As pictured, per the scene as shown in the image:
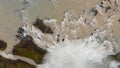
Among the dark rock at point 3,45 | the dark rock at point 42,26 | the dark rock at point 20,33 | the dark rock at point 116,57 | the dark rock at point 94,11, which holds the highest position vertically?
the dark rock at point 94,11

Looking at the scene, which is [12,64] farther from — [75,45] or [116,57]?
[116,57]

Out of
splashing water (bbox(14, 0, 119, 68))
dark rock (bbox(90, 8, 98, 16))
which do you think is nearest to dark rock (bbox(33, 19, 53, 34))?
splashing water (bbox(14, 0, 119, 68))

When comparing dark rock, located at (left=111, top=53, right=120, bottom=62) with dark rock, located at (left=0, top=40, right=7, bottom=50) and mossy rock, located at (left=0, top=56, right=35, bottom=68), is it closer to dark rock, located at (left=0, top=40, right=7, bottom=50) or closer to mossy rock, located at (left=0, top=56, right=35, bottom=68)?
mossy rock, located at (left=0, top=56, right=35, bottom=68)

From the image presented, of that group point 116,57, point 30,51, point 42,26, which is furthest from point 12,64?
point 116,57

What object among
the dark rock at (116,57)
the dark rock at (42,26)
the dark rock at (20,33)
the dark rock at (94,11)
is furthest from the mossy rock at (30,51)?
the dark rock at (116,57)

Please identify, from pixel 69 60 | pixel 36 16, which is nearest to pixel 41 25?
pixel 36 16

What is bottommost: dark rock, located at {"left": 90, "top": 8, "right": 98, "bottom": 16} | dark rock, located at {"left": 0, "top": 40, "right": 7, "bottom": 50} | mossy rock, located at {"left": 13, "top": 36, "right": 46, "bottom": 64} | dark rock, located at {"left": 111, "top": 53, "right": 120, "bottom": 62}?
dark rock, located at {"left": 111, "top": 53, "right": 120, "bottom": 62}

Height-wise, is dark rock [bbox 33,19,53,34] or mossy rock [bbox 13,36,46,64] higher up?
dark rock [bbox 33,19,53,34]

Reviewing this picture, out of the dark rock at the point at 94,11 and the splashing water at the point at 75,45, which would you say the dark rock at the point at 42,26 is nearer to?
the splashing water at the point at 75,45
